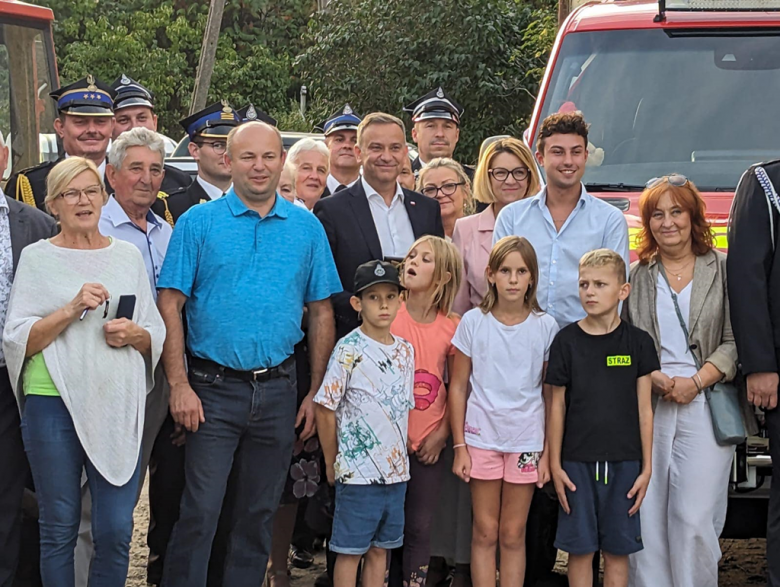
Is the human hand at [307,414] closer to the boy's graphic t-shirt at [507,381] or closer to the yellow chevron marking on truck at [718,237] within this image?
the boy's graphic t-shirt at [507,381]

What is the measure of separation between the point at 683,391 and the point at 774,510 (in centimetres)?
60

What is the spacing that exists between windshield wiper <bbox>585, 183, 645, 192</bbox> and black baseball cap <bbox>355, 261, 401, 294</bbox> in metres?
1.45

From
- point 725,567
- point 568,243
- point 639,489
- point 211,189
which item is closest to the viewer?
point 639,489

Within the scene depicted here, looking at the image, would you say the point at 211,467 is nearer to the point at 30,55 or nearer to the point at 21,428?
the point at 21,428

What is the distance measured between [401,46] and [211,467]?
1211cm

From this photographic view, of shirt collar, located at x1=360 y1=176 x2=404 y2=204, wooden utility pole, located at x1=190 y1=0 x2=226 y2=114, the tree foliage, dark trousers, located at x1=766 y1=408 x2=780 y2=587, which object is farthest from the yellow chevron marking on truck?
wooden utility pole, located at x1=190 y1=0 x2=226 y2=114

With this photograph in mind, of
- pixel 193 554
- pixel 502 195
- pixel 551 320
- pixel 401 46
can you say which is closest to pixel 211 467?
pixel 193 554

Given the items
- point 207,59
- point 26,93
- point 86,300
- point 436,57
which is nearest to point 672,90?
point 86,300

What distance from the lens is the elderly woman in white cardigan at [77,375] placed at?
14.7ft

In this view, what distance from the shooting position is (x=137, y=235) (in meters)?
5.22

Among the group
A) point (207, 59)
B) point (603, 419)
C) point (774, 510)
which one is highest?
point (207, 59)

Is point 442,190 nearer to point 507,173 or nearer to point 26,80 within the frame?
point 507,173

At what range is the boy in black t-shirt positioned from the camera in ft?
16.0

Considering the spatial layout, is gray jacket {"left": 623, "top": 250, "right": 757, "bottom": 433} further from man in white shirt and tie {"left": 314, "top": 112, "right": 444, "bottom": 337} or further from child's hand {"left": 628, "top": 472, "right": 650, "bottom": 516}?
man in white shirt and tie {"left": 314, "top": 112, "right": 444, "bottom": 337}
